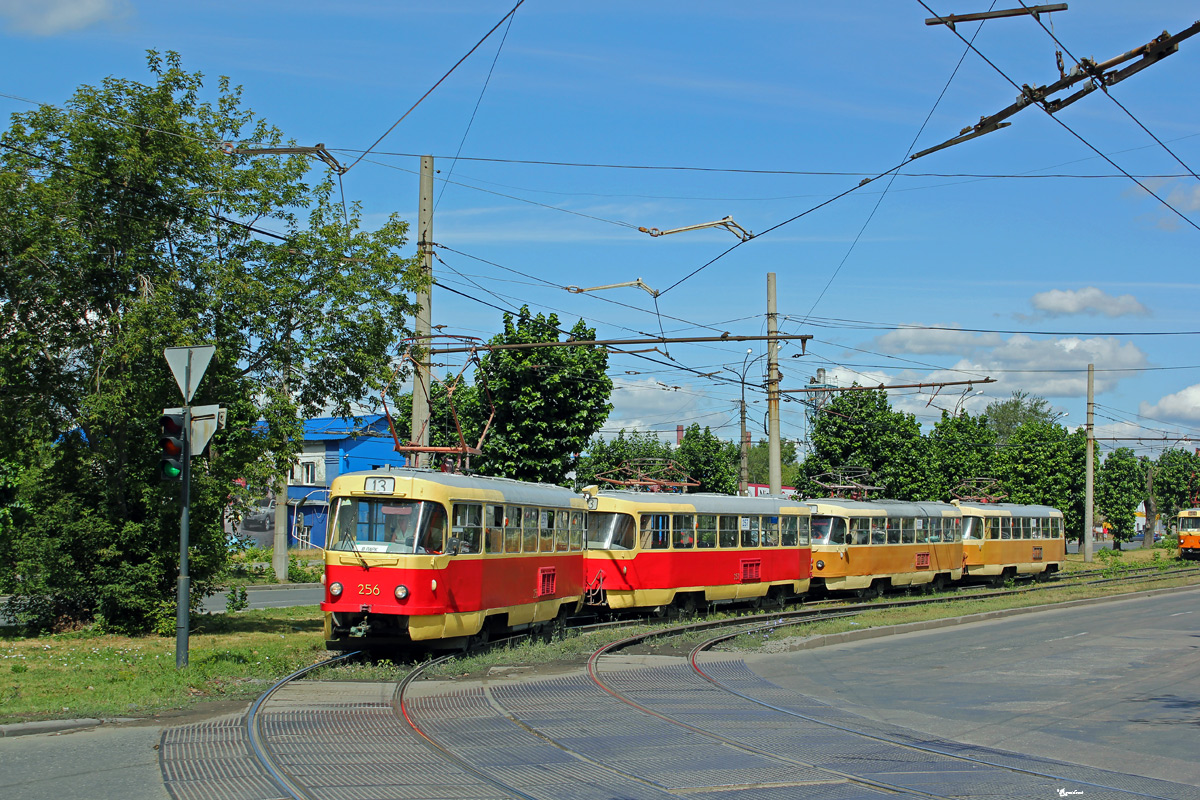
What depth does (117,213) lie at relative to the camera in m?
16.6

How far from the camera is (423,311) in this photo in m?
19.9

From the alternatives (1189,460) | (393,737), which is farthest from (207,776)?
(1189,460)

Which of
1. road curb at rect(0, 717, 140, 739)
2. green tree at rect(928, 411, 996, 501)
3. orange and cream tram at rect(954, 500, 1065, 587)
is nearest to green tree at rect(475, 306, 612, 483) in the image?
orange and cream tram at rect(954, 500, 1065, 587)

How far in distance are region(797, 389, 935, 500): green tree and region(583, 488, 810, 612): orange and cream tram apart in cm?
1829

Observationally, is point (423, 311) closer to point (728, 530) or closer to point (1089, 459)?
point (728, 530)

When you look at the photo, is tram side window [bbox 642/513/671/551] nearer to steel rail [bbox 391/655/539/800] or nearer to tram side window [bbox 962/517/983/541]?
steel rail [bbox 391/655/539/800]

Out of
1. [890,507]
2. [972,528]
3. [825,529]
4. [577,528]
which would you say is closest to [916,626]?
[825,529]

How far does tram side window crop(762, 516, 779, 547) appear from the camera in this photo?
2617cm

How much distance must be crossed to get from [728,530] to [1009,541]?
1880 cm

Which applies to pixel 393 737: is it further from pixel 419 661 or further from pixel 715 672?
pixel 715 672

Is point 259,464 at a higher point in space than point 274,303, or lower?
lower

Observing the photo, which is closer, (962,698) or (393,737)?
(393,737)

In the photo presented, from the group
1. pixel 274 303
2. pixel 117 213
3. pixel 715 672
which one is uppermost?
pixel 117 213

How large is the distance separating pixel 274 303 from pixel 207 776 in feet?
36.6
